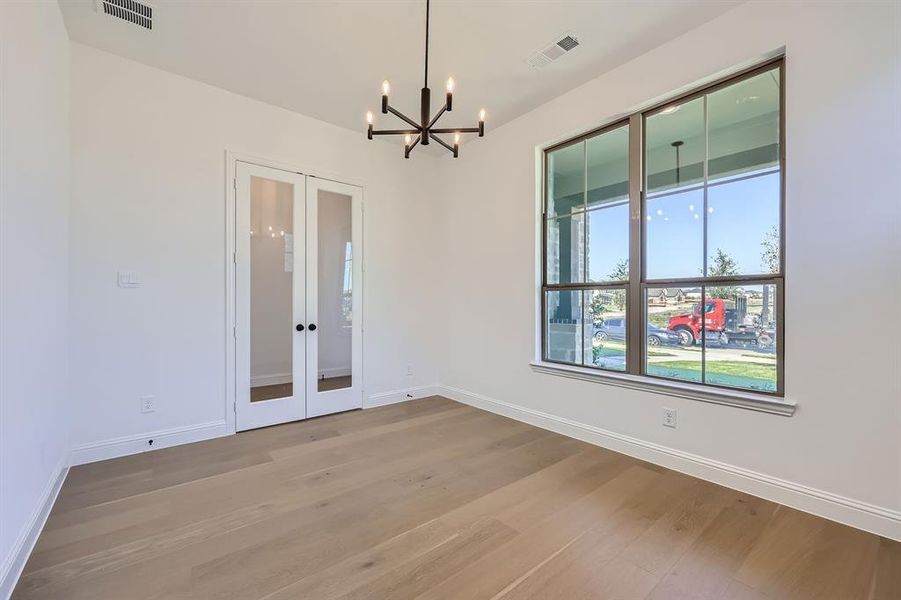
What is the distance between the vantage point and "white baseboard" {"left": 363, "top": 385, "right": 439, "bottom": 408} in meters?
4.48

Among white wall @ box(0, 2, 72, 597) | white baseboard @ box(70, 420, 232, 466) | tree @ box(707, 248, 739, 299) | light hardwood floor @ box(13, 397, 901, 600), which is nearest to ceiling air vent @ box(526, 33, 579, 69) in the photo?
tree @ box(707, 248, 739, 299)

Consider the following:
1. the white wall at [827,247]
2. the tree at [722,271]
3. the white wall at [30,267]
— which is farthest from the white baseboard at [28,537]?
the tree at [722,271]

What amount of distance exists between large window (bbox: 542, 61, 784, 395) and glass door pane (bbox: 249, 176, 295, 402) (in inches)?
107

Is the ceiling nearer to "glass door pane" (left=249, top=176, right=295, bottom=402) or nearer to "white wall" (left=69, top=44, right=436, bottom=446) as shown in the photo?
"white wall" (left=69, top=44, right=436, bottom=446)

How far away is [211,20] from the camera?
2.67 metres

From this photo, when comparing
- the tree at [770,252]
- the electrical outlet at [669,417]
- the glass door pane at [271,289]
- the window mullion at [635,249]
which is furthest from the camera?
the glass door pane at [271,289]

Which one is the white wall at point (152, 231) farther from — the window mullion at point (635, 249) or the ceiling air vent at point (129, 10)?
the window mullion at point (635, 249)

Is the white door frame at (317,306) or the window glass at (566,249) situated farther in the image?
the white door frame at (317,306)

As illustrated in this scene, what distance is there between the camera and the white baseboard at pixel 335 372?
4164 mm

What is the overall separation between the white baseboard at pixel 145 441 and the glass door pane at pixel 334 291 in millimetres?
1038

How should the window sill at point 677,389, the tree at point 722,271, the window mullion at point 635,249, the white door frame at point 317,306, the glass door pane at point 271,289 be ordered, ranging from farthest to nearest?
the white door frame at point 317,306 → the glass door pane at point 271,289 → the window mullion at point 635,249 → the tree at point 722,271 → the window sill at point 677,389

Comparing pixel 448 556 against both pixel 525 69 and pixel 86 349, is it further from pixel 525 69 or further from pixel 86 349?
pixel 525 69

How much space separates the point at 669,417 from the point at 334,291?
11.2ft

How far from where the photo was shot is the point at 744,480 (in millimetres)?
2484
